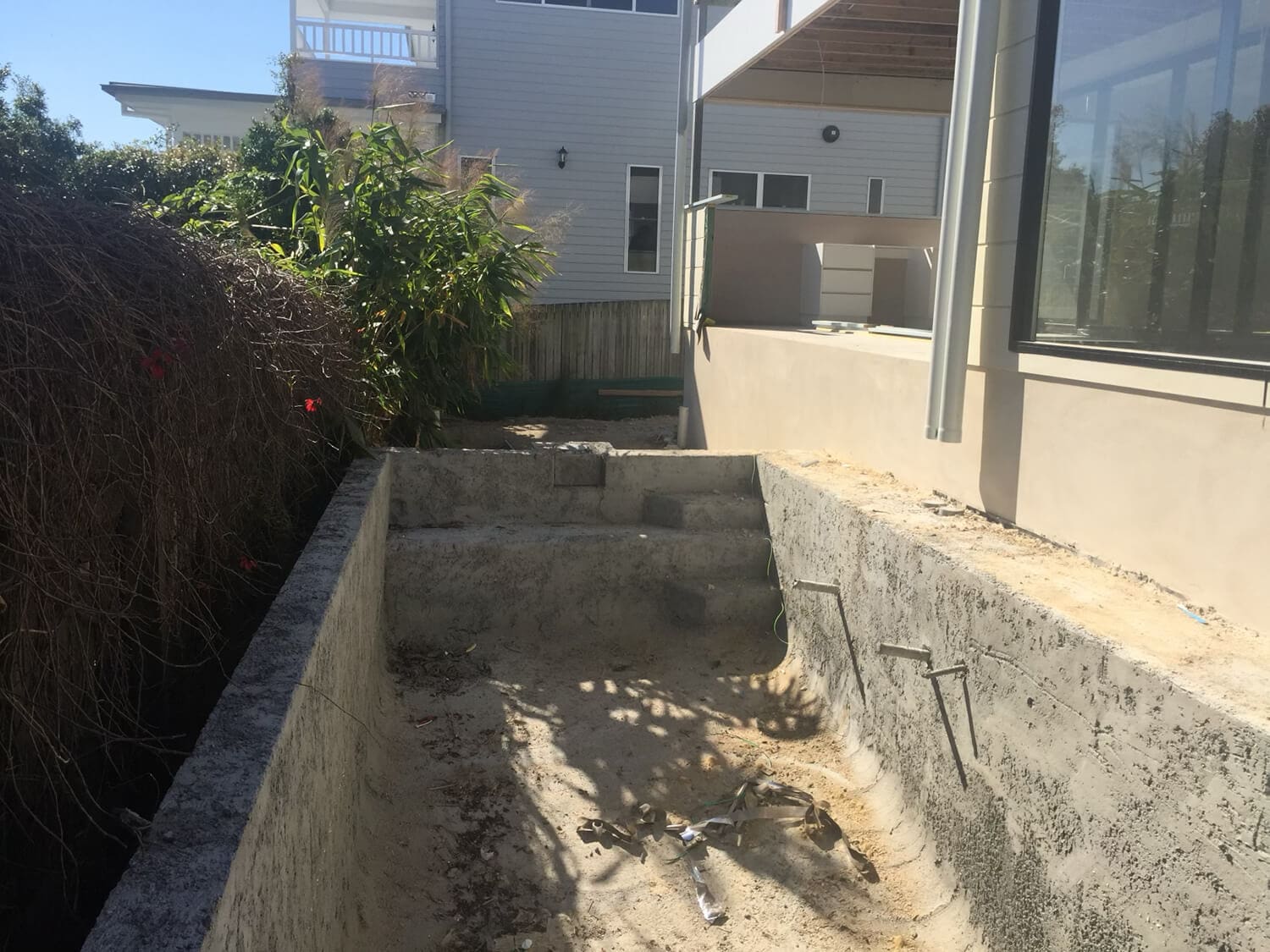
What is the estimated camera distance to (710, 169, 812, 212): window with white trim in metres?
14.8

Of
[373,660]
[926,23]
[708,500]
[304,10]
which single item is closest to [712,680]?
[708,500]

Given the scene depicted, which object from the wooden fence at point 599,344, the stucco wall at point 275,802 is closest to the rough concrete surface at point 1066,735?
the stucco wall at point 275,802

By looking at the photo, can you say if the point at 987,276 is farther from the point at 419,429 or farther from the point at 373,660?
the point at 419,429

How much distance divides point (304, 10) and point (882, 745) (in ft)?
48.0

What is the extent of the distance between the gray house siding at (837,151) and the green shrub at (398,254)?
27.6 ft

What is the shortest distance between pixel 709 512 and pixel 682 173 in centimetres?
495

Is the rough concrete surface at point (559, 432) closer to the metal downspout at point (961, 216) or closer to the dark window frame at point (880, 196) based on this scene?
the dark window frame at point (880, 196)

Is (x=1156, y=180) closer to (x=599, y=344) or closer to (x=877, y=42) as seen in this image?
(x=877, y=42)

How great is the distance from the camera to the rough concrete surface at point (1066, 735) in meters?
2.29

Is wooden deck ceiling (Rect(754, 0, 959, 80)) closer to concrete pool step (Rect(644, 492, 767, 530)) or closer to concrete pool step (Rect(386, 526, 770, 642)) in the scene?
concrete pool step (Rect(644, 492, 767, 530))

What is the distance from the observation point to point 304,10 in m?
14.9

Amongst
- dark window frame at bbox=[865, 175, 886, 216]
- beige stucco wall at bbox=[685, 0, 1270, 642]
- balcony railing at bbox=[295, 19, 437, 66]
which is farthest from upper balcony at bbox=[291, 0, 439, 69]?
beige stucco wall at bbox=[685, 0, 1270, 642]

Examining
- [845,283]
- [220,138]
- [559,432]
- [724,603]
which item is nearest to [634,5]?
[559,432]

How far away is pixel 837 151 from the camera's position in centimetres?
1507
